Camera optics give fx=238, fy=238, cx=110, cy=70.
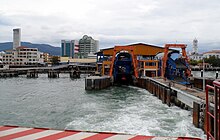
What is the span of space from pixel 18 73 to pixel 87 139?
6951 cm

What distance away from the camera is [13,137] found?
584cm

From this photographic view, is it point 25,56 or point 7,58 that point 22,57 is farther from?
point 7,58

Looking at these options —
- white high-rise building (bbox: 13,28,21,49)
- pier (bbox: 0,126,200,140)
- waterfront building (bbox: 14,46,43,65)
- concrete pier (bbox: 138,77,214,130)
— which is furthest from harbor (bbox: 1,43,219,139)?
white high-rise building (bbox: 13,28,21,49)

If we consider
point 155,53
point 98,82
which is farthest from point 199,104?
point 155,53

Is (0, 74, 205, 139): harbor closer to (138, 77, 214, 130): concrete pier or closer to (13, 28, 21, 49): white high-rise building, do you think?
(138, 77, 214, 130): concrete pier

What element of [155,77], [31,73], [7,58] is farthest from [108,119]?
[7,58]

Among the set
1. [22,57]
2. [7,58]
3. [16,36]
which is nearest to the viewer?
[7,58]

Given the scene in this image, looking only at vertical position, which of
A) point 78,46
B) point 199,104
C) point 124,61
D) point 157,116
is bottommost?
point 157,116

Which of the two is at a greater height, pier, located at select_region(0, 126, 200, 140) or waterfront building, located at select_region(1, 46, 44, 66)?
waterfront building, located at select_region(1, 46, 44, 66)

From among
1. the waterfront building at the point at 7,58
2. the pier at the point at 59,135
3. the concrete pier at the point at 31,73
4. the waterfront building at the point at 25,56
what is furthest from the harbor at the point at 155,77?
the waterfront building at the point at 7,58

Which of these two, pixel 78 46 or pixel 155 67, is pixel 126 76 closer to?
pixel 155 67

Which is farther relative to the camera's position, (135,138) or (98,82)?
(98,82)

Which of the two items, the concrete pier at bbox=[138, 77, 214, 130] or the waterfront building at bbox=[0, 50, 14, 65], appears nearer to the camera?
the concrete pier at bbox=[138, 77, 214, 130]

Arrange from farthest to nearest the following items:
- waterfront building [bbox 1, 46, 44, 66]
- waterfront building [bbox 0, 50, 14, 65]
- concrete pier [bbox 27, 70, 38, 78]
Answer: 1. waterfront building [bbox 1, 46, 44, 66]
2. waterfront building [bbox 0, 50, 14, 65]
3. concrete pier [bbox 27, 70, 38, 78]
